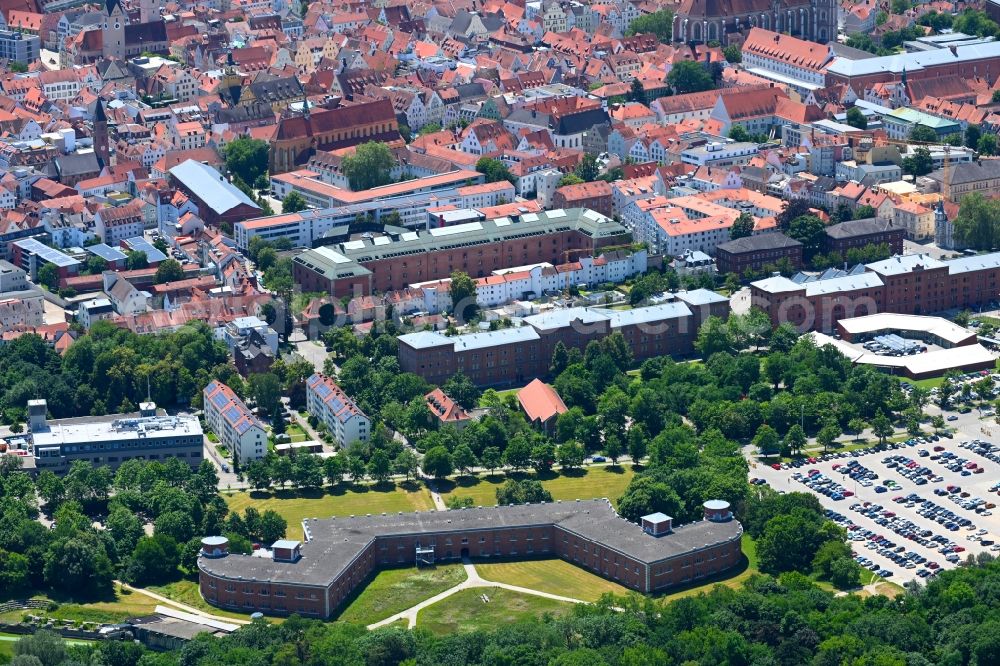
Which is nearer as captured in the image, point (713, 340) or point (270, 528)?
point (270, 528)

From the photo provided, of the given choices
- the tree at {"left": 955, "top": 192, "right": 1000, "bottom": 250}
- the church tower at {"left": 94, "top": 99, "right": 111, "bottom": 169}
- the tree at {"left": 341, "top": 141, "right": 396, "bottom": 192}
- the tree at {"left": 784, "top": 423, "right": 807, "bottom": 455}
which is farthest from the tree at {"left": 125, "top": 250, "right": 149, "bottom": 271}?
the tree at {"left": 955, "top": 192, "right": 1000, "bottom": 250}

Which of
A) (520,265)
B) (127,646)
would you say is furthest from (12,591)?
(520,265)

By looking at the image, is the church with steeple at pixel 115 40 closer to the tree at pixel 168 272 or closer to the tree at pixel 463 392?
the tree at pixel 168 272

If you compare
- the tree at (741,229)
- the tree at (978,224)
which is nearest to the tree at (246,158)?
the tree at (741,229)

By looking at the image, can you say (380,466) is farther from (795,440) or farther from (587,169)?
(587,169)

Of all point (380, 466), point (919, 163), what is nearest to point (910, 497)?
point (380, 466)

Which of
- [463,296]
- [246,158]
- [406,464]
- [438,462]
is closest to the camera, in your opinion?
[406,464]

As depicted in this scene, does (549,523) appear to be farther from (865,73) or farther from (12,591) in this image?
(865,73)
